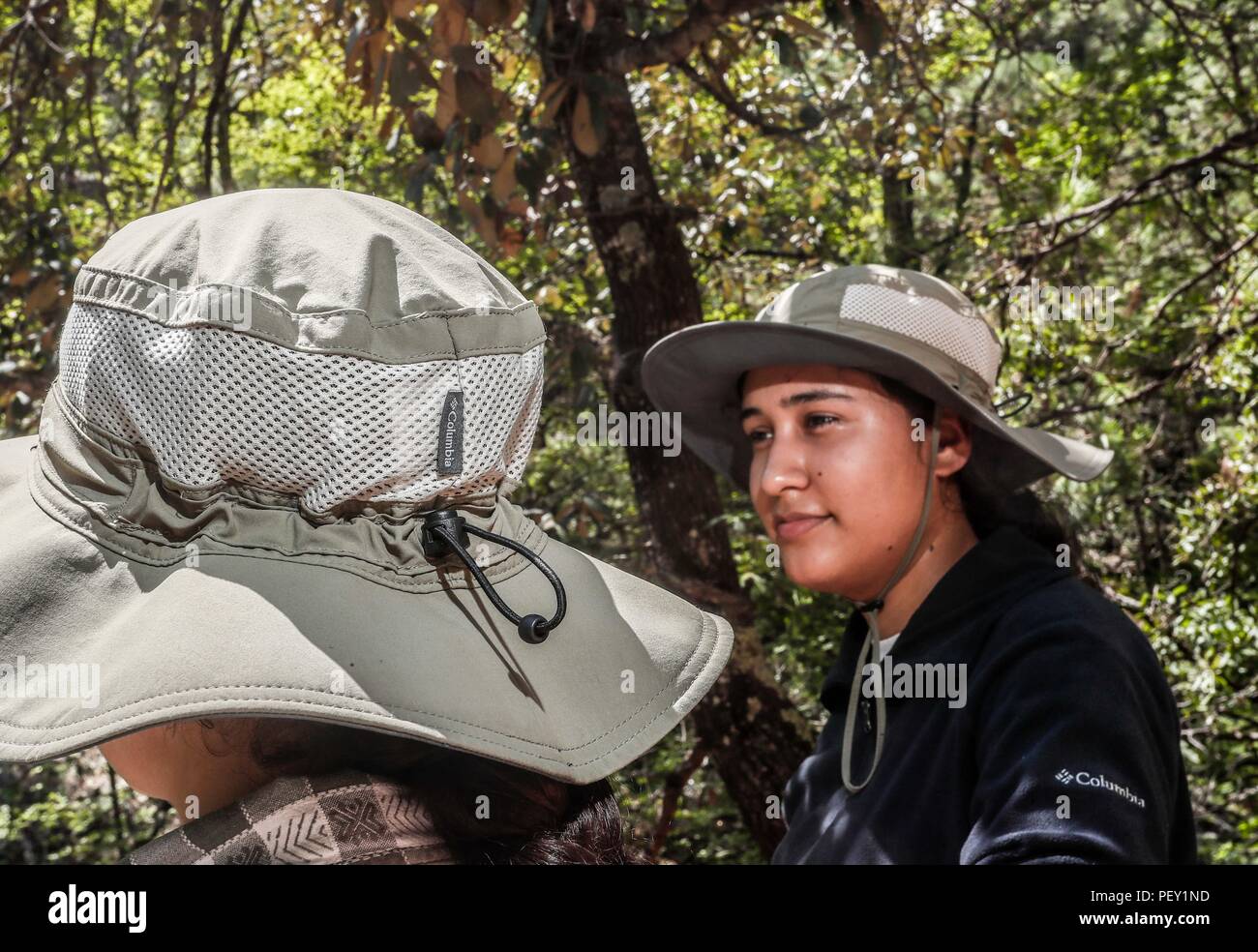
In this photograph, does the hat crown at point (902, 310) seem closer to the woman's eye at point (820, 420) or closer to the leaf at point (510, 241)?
the woman's eye at point (820, 420)

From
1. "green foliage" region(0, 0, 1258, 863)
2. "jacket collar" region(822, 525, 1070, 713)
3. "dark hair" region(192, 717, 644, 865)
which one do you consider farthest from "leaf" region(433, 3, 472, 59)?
"dark hair" region(192, 717, 644, 865)

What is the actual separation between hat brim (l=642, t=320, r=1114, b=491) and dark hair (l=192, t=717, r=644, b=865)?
1.29m

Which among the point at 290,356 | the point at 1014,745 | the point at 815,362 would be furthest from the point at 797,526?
the point at 290,356

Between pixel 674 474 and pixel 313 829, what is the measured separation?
8.88ft

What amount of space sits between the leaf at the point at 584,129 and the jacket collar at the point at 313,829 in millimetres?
2324

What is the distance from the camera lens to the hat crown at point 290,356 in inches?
38.0

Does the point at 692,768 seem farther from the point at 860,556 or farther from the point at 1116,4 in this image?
the point at 1116,4

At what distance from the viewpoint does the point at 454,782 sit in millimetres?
1005

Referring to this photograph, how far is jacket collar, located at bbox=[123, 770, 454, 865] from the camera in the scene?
35.8 inches

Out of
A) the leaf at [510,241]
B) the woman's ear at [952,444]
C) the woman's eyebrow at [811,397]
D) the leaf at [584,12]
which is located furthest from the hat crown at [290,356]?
the leaf at [510,241]

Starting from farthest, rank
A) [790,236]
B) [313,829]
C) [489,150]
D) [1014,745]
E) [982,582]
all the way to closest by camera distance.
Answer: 1. [790,236]
2. [489,150]
3. [982,582]
4. [1014,745]
5. [313,829]

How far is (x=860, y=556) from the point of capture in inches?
87.1

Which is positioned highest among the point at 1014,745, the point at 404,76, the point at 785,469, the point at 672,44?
the point at 672,44

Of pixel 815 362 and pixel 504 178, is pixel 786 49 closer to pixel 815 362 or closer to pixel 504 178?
pixel 504 178
